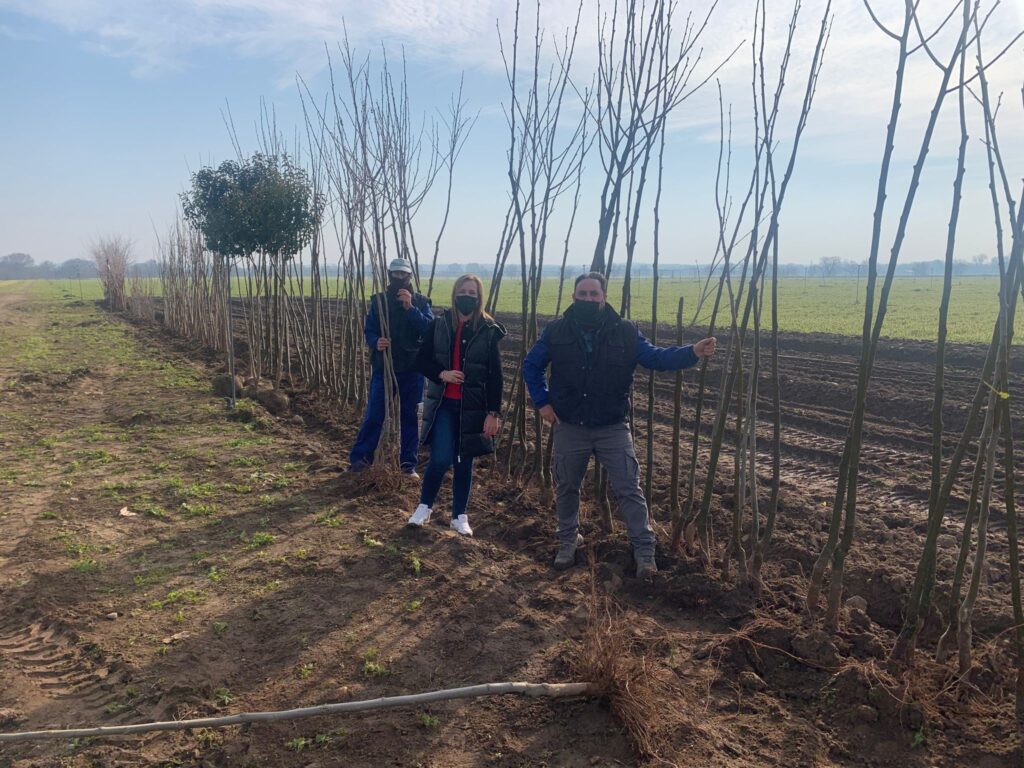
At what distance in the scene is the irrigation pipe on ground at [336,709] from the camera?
2.30 metres

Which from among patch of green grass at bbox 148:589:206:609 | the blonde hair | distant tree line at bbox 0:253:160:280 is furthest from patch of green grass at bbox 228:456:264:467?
distant tree line at bbox 0:253:160:280

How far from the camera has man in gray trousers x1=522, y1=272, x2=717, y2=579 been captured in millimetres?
3629

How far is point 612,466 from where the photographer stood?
12.2 ft

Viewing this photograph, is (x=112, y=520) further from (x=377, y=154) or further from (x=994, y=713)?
(x=994, y=713)

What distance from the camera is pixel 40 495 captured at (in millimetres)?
4977

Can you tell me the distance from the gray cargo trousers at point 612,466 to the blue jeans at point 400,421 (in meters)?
1.95

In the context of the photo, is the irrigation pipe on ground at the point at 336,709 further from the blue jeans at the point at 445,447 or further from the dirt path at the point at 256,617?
the blue jeans at the point at 445,447

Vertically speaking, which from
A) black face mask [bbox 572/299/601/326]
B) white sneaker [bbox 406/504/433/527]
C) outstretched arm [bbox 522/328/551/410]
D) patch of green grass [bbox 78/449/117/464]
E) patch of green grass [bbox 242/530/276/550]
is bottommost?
patch of green grass [bbox 242/530/276/550]

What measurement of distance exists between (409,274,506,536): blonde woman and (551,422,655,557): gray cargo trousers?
50 centimetres

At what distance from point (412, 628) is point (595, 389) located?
146 cm

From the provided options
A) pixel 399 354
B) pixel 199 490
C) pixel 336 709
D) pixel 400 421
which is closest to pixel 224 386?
pixel 199 490

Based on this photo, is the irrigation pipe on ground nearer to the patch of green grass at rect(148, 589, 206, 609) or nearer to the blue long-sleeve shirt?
the patch of green grass at rect(148, 589, 206, 609)

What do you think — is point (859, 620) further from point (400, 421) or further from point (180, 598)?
point (400, 421)

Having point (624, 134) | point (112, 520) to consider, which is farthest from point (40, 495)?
point (624, 134)
